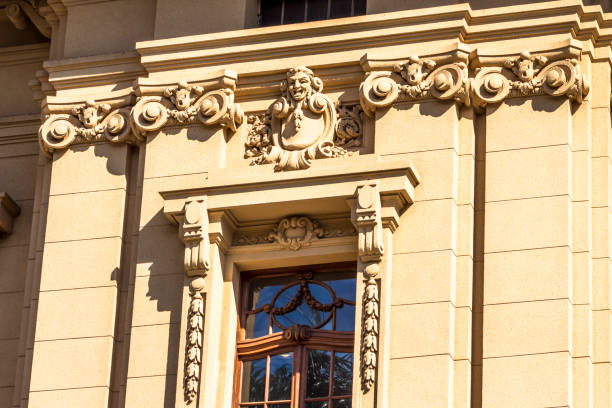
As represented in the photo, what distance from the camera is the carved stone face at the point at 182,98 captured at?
28.0 m

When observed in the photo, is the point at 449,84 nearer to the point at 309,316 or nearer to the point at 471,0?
the point at 471,0

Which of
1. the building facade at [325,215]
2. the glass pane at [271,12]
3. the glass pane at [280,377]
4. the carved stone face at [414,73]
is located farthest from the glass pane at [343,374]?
the glass pane at [271,12]

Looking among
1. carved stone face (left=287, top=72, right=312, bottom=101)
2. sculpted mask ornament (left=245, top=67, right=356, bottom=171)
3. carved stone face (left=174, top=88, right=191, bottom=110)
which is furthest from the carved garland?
carved stone face (left=174, top=88, right=191, bottom=110)

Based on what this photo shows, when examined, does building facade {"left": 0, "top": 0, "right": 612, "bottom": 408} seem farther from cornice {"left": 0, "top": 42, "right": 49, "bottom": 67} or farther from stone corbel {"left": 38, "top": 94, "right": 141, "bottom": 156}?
cornice {"left": 0, "top": 42, "right": 49, "bottom": 67}

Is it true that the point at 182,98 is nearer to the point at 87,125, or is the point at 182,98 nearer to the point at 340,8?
the point at 87,125

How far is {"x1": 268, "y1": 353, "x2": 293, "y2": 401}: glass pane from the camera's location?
2644 centimetres

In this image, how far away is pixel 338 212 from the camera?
26.8m

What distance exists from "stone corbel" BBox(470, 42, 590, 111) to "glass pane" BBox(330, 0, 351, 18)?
262 centimetres

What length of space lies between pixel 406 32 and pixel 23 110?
252 inches

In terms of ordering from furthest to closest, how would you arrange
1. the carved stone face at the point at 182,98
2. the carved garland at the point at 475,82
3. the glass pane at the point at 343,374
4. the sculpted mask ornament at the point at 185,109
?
the carved stone face at the point at 182,98 → the sculpted mask ornament at the point at 185,109 → the carved garland at the point at 475,82 → the glass pane at the point at 343,374

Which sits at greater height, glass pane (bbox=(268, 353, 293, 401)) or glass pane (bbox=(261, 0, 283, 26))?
glass pane (bbox=(261, 0, 283, 26))

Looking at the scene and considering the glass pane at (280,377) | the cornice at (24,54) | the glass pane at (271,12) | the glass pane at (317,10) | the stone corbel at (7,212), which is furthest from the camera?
the cornice at (24,54)

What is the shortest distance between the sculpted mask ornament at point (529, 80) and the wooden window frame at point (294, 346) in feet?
9.32

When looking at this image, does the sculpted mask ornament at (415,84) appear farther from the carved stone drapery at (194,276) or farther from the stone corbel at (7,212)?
the stone corbel at (7,212)
